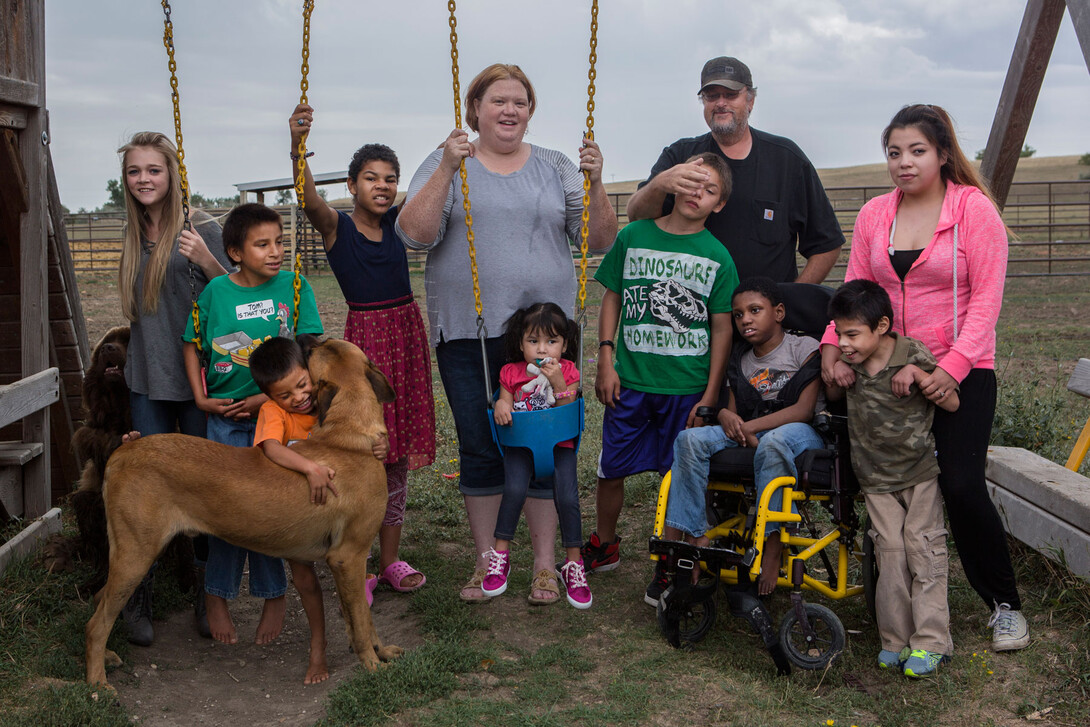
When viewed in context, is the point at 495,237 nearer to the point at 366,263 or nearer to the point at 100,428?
the point at 366,263

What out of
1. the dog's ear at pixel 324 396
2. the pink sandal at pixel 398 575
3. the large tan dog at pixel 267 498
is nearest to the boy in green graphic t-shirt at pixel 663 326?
the pink sandal at pixel 398 575

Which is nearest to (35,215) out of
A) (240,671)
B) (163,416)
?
(163,416)

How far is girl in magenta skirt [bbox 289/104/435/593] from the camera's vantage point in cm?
491

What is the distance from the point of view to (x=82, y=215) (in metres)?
32.1

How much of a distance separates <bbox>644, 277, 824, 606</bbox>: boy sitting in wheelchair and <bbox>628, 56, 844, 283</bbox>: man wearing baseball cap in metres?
0.50

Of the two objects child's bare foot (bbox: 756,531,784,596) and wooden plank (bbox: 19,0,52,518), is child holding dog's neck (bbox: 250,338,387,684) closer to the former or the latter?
child's bare foot (bbox: 756,531,784,596)

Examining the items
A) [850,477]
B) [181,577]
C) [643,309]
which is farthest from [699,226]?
[181,577]

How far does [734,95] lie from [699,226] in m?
0.80

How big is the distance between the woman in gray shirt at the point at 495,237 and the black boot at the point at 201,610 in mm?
1339

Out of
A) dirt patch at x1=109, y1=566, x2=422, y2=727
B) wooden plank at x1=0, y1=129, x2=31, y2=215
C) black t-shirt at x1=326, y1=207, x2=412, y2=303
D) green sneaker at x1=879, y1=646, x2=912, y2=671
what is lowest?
dirt patch at x1=109, y1=566, x2=422, y2=727

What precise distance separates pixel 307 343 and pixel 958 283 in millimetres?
2925

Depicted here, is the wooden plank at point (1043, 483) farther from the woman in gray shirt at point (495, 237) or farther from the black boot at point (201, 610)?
the black boot at point (201, 610)

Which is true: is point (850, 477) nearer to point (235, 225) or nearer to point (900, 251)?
point (900, 251)

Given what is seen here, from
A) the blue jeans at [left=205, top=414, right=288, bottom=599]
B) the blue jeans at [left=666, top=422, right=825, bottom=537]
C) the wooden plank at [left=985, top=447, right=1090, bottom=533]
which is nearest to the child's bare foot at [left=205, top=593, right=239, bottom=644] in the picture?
the blue jeans at [left=205, top=414, right=288, bottom=599]
